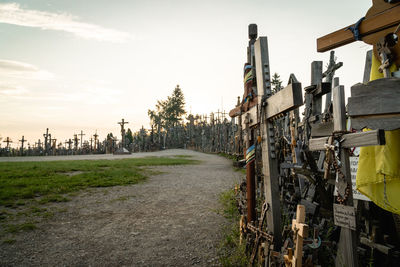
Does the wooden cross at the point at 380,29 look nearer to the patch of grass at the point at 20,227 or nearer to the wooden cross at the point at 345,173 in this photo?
the wooden cross at the point at 345,173


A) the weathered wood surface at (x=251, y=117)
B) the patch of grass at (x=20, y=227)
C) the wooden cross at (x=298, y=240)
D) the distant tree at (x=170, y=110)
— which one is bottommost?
the patch of grass at (x=20, y=227)

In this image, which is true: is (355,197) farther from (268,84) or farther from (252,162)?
(268,84)

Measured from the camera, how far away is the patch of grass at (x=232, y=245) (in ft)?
10.8

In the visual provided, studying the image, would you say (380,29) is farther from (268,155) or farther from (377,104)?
(268,155)

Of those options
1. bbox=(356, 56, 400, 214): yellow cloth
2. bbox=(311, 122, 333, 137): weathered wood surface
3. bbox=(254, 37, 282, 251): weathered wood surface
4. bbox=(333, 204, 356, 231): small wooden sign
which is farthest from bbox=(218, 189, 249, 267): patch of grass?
bbox=(311, 122, 333, 137): weathered wood surface

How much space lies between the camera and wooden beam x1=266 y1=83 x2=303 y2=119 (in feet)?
7.92

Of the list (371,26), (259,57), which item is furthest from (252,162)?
(371,26)

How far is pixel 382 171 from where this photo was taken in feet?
6.56

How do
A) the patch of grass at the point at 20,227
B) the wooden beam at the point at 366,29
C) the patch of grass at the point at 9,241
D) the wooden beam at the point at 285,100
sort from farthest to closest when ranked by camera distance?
the patch of grass at the point at 20,227 → the patch of grass at the point at 9,241 → the wooden beam at the point at 285,100 → the wooden beam at the point at 366,29

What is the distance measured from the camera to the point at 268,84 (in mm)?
3062

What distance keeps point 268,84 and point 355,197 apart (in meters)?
1.82

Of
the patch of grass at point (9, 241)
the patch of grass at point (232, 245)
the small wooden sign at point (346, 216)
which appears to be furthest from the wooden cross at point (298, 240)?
the patch of grass at point (9, 241)

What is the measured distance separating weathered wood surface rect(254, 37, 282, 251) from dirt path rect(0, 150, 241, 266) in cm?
129

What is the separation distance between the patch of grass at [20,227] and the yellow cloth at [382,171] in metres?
5.94
